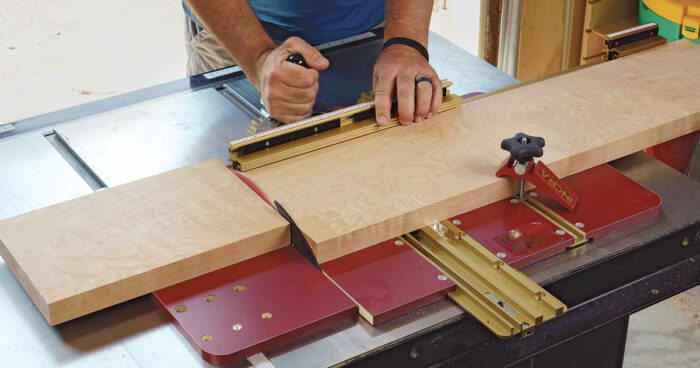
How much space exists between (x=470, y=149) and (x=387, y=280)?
418 millimetres

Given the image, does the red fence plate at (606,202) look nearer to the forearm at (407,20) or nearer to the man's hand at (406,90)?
the man's hand at (406,90)

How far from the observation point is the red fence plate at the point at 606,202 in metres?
1.53

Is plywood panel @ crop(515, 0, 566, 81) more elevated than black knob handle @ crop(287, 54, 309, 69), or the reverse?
black knob handle @ crop(287, 54, 309, 69)

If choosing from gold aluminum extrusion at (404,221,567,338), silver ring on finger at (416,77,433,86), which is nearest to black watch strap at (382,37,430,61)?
silver ring on finger at (416,77,433,86)

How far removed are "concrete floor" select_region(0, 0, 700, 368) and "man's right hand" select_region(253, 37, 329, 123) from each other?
239cm

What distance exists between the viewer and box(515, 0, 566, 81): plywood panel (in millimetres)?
3385

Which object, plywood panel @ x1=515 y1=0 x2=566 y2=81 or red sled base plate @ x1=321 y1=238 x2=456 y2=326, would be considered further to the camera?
plywood panel @ x1=515 y1=0 x2=566 y2=81

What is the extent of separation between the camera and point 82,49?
16.0 feet

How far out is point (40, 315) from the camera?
1.39 meters

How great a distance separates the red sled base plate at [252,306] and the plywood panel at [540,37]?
2.21 metres

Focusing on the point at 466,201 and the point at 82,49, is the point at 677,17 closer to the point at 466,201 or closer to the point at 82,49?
the point at 466,201

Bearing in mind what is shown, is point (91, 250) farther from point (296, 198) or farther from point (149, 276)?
point (296, 198)

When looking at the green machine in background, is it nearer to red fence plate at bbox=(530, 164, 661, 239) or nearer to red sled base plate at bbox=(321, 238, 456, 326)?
red fence plate at bbox=(530, 164, 661, 239)

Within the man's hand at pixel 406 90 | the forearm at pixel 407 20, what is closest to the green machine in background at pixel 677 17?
the forearm at pixel 407 20
